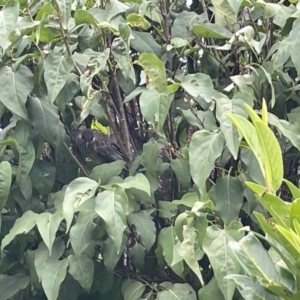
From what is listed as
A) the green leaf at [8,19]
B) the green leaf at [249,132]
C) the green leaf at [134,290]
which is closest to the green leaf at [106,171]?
the green leaf at [134,290]

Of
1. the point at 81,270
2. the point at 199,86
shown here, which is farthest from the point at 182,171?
the point at 81,270

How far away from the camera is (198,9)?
1.50m

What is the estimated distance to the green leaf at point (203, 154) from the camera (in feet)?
3.68

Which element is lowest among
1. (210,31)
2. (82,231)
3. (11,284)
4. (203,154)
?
(11,284)

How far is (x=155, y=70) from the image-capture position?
1.23 metres

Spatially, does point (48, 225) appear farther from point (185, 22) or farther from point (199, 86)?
point (185, 22)

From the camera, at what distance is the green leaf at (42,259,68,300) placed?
113cm

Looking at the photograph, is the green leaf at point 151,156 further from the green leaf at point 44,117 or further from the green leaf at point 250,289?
the green leaf at point 250,289

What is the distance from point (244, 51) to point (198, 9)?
19cm

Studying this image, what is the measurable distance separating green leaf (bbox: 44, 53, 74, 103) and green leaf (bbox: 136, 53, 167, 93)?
0.47 ft

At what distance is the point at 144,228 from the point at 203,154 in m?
0.19

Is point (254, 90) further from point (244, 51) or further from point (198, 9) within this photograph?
point (198, 9)

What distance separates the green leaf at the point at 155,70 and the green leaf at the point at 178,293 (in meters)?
0.37

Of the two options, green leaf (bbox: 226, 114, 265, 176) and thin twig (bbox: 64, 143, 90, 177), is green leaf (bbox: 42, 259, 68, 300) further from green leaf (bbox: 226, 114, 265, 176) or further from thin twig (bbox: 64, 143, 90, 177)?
green leaf (bbox: 226, 114, 265, 176)
